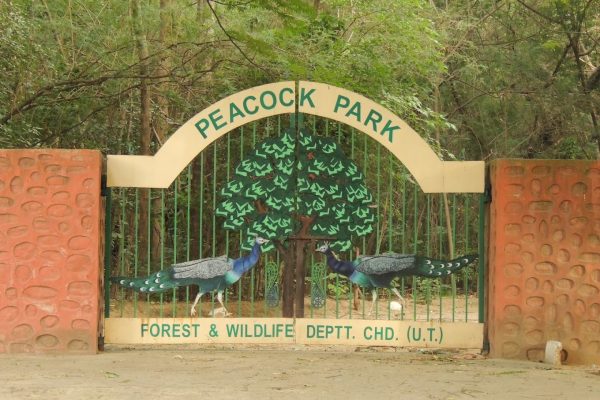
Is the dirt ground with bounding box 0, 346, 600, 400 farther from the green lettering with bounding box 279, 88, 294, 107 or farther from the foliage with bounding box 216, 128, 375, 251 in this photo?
the green lettering with bounding box 279, 88, 294, 107

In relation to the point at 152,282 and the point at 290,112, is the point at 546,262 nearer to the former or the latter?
the point at 290,112

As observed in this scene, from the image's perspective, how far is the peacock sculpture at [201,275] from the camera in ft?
27.5

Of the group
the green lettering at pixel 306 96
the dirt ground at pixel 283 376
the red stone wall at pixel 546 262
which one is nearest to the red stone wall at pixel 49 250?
the dirt ground at pixel 283 376

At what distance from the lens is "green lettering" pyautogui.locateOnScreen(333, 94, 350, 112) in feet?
27.4

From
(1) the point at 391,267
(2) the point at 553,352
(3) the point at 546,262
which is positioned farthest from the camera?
(1) the point at 391,267

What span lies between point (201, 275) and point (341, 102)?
201 centimetres

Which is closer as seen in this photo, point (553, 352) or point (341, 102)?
point (553, 352)

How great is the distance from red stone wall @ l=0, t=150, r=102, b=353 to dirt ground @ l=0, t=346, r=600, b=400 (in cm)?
23

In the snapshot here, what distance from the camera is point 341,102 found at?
27.4 feet

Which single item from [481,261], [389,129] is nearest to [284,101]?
[389,129]

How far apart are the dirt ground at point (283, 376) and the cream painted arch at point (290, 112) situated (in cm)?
154

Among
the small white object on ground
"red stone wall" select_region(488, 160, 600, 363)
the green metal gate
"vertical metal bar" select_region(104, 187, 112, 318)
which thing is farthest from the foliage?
the small white object on ground

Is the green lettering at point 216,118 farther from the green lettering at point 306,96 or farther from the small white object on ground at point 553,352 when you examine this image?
the small white object on ground at point 553,352

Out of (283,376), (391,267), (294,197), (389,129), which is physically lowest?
(283,376)
